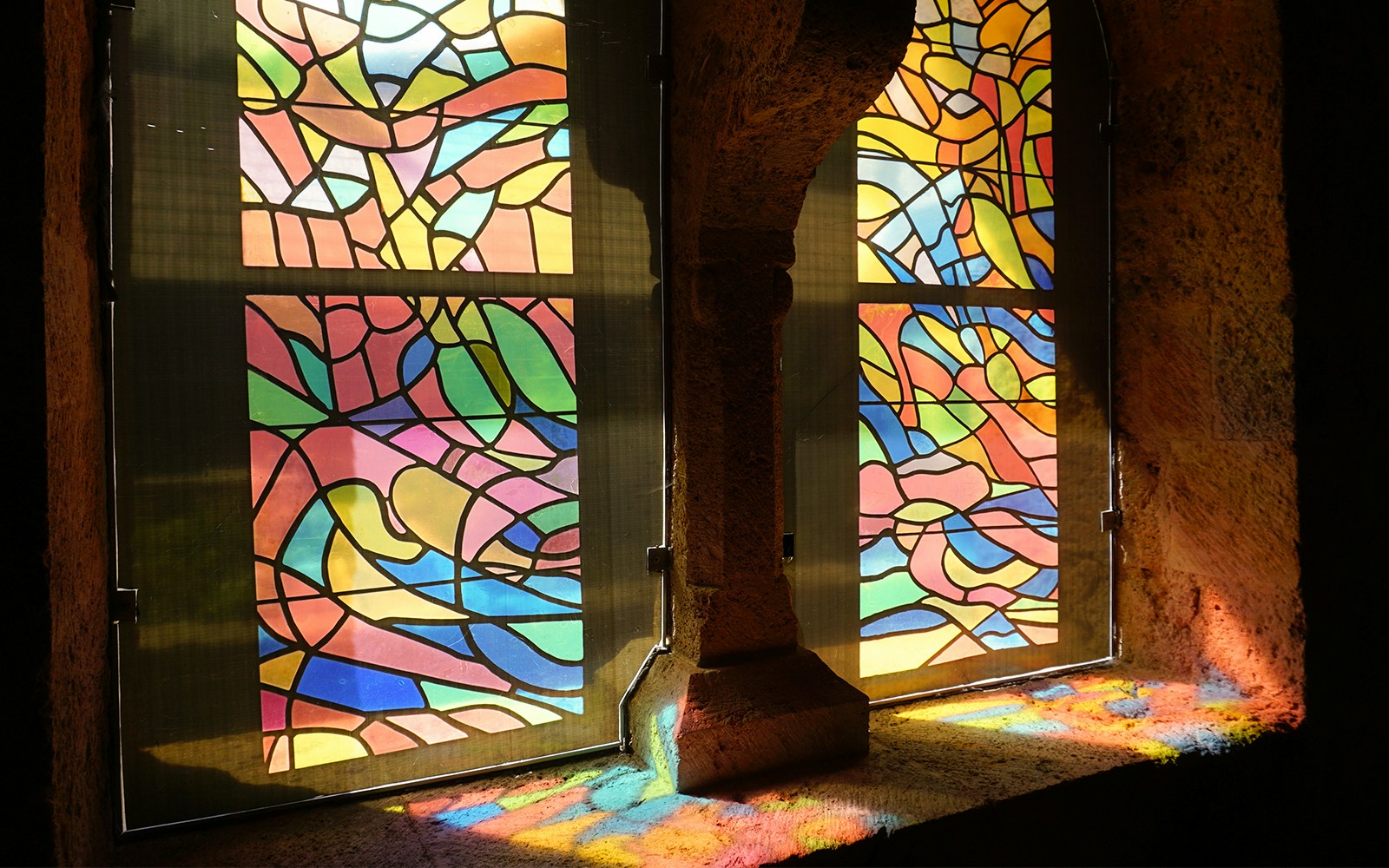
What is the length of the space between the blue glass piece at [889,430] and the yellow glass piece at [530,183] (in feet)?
3.86

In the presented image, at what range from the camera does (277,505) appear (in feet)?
6.95

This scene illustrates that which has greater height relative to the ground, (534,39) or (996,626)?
(534,39)

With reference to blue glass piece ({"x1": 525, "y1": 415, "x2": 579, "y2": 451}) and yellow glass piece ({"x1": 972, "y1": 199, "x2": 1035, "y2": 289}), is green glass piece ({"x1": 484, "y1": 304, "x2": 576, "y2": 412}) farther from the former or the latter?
yellow glass piece ({"x1": 972, "y1": 199, "x2": 1035, "y2": 289})

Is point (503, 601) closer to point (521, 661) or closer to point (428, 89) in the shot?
point (521, 661)

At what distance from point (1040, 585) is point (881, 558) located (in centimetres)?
71

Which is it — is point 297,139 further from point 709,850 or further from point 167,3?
point 709,850

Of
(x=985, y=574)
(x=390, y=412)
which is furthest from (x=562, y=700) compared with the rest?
(x=985, y=574)

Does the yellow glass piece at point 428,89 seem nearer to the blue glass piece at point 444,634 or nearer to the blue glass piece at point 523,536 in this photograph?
the blue glass piece at point 523,536

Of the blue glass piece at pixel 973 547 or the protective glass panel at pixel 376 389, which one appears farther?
the blue glass piece at pixel 973 547

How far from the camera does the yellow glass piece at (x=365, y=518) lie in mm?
2170

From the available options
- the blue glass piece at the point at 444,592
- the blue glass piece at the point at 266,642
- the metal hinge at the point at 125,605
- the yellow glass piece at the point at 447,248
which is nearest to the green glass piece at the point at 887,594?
the blue glass piece at the point at 444,592

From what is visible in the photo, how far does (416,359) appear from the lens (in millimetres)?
2225

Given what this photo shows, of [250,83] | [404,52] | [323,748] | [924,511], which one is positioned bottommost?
[323,748]

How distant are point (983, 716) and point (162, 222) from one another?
2.72 m
